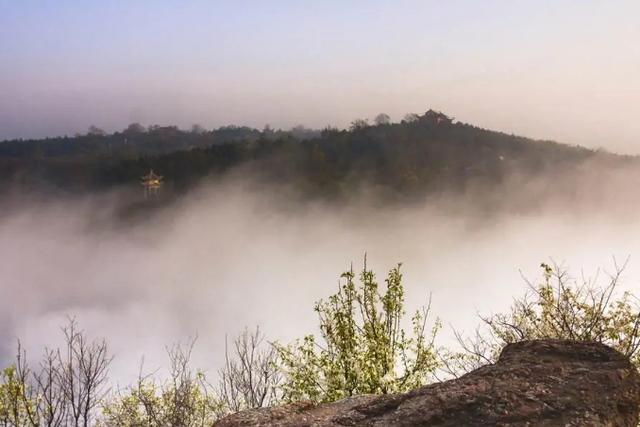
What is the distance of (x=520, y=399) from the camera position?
7863mm

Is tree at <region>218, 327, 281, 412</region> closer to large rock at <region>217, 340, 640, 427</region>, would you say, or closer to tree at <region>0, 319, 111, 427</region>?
tree at <region>0, 319, 111, 427</region>

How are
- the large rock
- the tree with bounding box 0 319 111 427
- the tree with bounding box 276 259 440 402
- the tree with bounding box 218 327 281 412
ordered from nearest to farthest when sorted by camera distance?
the large rock < the tree with bounding box 276 259 440 402 < the tree with bounding box 0 319 111 427 < the tree with bounding box 218 327 281 412

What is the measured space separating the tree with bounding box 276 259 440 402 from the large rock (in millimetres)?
12374

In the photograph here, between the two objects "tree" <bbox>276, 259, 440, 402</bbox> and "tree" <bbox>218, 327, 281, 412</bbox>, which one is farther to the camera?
"tree" <bbox>218, 327, 281, 412</bbox>

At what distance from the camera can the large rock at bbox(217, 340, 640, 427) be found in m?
7.68

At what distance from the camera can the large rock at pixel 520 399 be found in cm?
768

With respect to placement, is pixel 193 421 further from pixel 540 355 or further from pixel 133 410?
pixel 540 355

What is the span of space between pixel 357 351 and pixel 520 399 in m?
14.5

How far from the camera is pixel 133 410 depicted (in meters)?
51.8

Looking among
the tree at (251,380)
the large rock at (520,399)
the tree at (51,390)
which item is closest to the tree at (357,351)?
the tree at (251,380)

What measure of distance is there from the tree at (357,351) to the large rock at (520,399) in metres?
12.4

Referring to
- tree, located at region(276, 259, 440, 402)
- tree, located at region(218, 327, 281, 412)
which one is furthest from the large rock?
tree, located at region(218, 327, 281, 412)

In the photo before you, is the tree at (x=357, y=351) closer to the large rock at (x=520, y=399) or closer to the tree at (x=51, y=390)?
the tree at (x=51, y=390)

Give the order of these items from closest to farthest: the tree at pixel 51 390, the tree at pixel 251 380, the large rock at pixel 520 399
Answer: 1. the large rock at pixel 520 399
2. the tree at pixel 51 390
3. the tree at pixel 251 380
